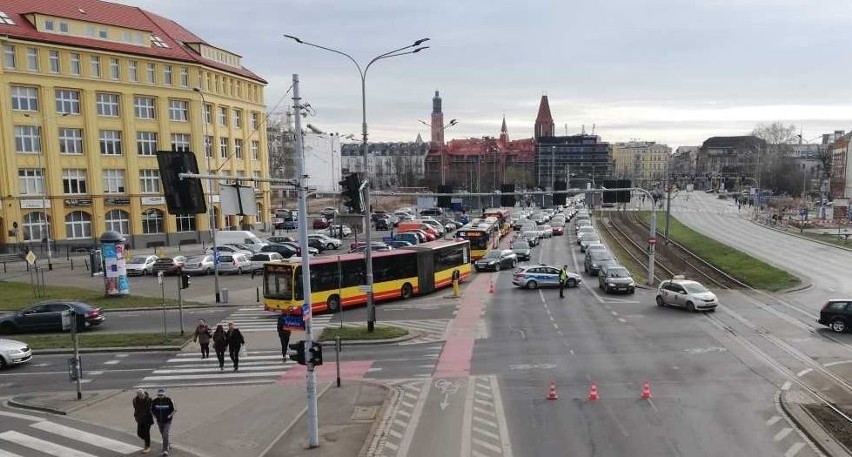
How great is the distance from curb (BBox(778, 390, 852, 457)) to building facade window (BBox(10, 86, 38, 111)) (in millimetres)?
58873

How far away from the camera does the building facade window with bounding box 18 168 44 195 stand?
52.6m

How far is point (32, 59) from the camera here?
51.9m

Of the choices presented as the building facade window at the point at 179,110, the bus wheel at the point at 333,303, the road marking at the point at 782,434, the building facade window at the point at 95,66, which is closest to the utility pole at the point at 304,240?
the road marking at the point at 782,434

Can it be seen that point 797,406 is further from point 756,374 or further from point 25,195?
point 25,195

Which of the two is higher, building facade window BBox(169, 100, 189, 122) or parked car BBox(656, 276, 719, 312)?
building facade window BBox(169, 100, 189, 122)

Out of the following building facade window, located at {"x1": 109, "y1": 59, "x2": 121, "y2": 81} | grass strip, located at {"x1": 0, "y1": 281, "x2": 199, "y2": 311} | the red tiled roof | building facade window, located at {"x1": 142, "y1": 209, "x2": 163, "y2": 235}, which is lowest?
grass strip, located at {"x1": 0, "y1": 281, "x2": 199, "y2": 311}

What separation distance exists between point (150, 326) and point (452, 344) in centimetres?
1447

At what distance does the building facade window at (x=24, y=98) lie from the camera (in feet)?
169

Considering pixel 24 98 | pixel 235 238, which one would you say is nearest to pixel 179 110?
pixel 24 98

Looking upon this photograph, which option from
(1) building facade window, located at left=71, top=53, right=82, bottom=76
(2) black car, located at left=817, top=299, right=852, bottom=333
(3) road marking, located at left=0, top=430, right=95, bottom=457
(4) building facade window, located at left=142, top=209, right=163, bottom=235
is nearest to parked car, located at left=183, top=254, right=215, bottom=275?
(4) building facade window, located at left=142, top=209, right=163, bottom=235

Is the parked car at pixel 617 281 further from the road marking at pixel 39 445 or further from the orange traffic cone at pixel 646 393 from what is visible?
the road marking at pixel 39 445

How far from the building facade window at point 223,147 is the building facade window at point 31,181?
1796cm

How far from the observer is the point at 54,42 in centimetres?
5238

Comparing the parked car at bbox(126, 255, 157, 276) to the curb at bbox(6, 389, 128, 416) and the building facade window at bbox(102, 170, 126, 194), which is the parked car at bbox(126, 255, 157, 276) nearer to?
the building facade window at bbox(102, 170, 126, 194)
